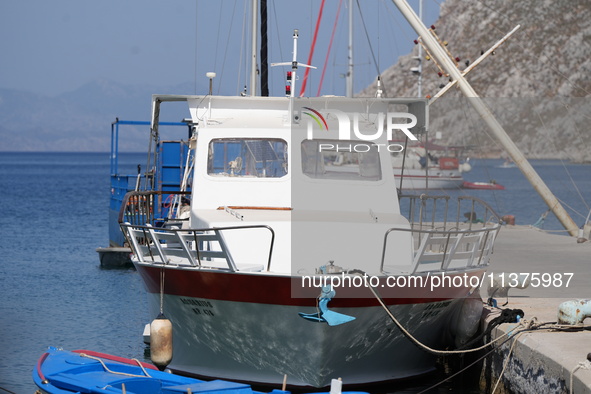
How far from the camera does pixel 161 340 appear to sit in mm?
10805

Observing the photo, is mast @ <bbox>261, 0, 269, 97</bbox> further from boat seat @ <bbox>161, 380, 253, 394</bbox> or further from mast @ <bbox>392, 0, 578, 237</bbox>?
boat seat @ <bbox>161, 380, 253, 394</bbox>

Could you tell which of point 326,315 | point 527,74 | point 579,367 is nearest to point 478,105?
point 326,315

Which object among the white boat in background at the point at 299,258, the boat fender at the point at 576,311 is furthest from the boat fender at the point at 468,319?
the boat fender at the point at 576,311

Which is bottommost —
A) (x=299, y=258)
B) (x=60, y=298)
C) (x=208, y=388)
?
(x=60, y=298)

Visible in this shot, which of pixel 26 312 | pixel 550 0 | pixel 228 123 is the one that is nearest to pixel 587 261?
pixel 228 123

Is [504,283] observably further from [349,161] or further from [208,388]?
[208,388]

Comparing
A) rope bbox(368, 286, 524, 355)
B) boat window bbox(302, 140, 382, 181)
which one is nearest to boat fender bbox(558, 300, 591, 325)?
rope bbox(368, 286, 524, 355)

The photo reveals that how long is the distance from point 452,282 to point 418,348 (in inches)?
41.1

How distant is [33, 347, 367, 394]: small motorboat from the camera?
9445mm

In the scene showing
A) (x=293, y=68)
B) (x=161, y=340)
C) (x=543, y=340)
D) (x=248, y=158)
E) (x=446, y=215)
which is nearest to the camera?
(x=543, y=340)

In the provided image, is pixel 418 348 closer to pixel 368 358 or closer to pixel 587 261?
pixel 368 358

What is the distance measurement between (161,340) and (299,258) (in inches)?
74.3

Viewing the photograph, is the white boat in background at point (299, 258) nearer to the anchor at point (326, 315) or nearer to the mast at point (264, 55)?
the anchor at point (326, 315)

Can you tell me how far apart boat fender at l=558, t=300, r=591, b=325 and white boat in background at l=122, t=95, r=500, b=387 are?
53.7 inches
